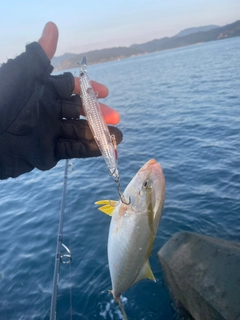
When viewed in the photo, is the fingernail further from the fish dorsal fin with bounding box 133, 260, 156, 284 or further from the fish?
the fish dorsal fin with bounding box 133, 260, 156, 284

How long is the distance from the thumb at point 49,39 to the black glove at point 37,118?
84 mm

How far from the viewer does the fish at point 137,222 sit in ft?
8.96

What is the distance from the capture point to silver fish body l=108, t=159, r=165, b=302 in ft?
8.96

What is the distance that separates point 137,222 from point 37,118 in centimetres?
165

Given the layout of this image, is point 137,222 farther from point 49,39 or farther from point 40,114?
point 49,39

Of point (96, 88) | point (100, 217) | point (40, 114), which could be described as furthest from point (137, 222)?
point (100, 217)

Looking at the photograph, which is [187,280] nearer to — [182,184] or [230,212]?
[230,212]

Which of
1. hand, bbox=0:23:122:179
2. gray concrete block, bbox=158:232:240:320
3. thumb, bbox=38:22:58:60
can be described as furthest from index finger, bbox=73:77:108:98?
gray concrete block, bbox=158:232:240:320

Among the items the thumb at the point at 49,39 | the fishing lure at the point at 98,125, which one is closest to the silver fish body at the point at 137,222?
the fishing lure at the point at 98,125

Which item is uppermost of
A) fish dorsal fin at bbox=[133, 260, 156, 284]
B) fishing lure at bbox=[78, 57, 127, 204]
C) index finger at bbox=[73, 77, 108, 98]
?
index finger at bbox=[73, 77, 108, 98]

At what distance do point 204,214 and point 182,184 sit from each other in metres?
2.23

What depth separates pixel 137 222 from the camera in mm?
2789

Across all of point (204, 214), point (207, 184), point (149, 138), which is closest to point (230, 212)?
point (204, 214)

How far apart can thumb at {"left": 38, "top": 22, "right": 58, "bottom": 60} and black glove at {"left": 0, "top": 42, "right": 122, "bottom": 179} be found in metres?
0.08
